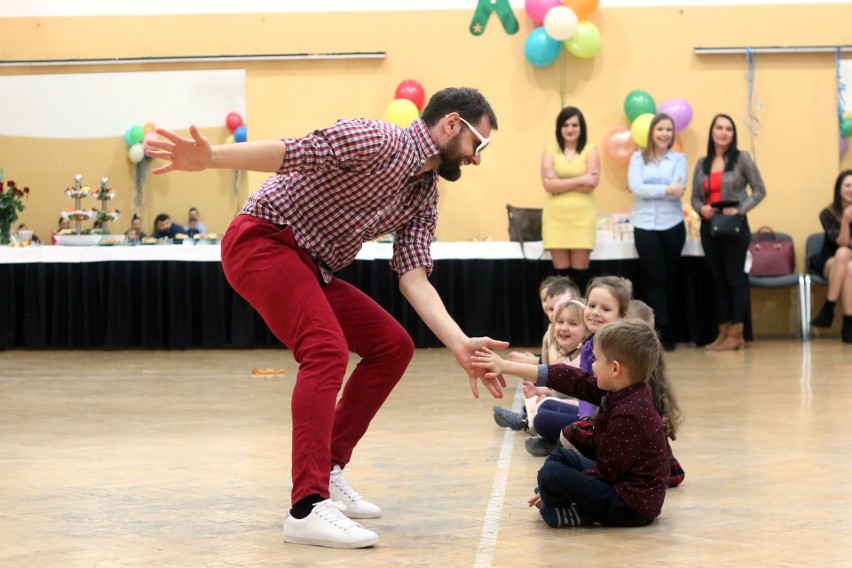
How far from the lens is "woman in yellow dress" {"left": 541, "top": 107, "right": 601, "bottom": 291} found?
8484mm

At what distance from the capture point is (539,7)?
10.1m

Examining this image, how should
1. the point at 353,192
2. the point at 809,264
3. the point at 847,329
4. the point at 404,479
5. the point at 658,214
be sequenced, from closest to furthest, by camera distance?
the point at 353,192
the point at 404,479
the point at 658,214
the point at 847,329
the point at 809,264

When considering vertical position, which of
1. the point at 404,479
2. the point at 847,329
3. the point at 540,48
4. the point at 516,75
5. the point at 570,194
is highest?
the point at 540,48

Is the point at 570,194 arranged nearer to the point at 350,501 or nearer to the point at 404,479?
the point at 404,479

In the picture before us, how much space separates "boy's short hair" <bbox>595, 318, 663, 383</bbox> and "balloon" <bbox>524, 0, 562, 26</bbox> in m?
7.28

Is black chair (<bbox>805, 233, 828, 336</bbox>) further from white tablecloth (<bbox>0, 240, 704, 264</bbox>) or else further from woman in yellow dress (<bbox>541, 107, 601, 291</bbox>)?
woman in yellow dress (<bbox>541, 107, 601, 291</bbox>)

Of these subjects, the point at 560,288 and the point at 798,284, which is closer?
the point at 560,288

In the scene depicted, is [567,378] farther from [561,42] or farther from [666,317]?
[561,42]

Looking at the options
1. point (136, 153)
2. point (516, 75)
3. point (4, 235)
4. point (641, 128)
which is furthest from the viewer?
point (136, 153)

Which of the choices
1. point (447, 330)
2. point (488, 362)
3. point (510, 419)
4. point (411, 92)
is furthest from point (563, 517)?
point (411, 92)

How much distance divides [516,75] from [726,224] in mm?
2892

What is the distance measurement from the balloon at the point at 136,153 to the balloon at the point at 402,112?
8.53ft

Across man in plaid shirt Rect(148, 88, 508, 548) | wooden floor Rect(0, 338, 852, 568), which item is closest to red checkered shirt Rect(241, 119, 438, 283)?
man in plaid shirt Rect(148, 88, 508, 548)

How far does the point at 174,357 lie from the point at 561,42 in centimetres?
454
